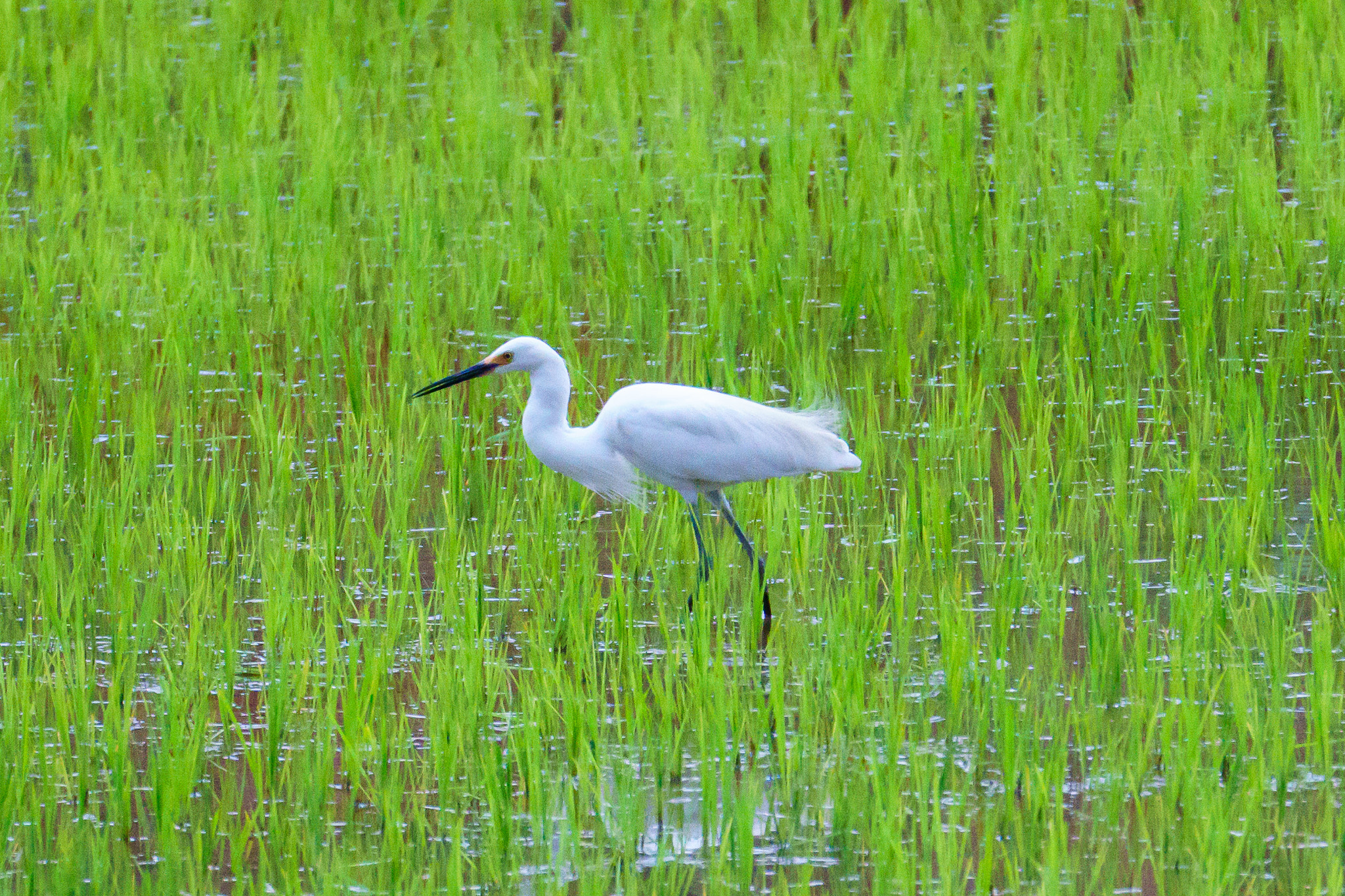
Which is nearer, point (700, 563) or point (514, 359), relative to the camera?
point (700, 563)

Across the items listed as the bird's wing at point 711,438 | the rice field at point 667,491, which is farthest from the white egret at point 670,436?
the rice field at point 667,491

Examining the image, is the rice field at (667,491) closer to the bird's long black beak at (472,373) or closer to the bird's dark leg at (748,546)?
the bird's dark leg at (748,546)

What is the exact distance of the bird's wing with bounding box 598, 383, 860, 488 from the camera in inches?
151

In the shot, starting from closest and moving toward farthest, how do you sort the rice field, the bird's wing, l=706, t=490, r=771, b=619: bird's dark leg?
the rice field
l=706, t=490, r=771, b=619: bird's dark leg
the bird's wing

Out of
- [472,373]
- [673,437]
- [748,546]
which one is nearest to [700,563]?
[748,546]

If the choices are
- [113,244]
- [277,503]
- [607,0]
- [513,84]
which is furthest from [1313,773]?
[607,0]

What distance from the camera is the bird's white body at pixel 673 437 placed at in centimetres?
383

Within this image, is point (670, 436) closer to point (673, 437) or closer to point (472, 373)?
point (673, 437)

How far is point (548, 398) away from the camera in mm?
3922

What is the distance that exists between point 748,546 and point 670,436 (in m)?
0.29

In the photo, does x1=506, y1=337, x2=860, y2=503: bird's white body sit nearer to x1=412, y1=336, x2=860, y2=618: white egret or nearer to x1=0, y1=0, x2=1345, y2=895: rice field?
x1=412, y1=336, x2=860, y2=618: white egret

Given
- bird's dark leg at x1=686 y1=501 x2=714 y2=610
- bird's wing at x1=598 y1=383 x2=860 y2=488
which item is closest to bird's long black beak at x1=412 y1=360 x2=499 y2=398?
bird's wing at x1=598 y1=383 x2=860 y2=488

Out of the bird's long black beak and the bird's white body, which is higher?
the bird's long black beak

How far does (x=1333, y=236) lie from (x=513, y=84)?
3579 millimetres
